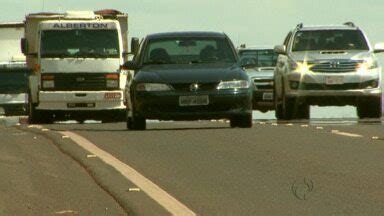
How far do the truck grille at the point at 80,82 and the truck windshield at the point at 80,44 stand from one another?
0.63 m

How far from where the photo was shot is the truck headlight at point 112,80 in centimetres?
3366

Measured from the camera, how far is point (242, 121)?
23.3 m

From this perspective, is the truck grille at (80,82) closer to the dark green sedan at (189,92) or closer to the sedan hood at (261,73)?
the sedan hood at (261,73)

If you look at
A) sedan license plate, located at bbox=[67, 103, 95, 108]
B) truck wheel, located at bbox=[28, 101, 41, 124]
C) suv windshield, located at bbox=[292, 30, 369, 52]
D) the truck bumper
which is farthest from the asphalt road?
truck wheel, located at bbox=[28, 101, 41, 124]

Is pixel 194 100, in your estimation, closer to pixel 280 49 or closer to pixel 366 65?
pixel 280 49

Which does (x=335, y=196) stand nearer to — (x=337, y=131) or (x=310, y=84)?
(x=337, y=131)

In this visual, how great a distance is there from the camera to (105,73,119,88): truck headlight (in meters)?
33.7

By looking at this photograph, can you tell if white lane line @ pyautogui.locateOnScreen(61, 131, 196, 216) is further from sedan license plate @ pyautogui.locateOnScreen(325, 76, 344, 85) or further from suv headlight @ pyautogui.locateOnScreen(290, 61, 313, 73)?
sedan license plate @ pyautogui.locateOnScreen(325, 76, 344, 85)

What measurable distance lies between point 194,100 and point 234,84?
2.24ft

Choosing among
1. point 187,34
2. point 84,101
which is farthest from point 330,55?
point 84,101

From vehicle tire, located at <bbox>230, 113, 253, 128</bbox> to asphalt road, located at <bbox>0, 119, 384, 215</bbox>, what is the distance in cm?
133

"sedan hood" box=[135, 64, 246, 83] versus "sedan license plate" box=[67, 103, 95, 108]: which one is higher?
"sedan hood" box=[135, 64, 246, 83]

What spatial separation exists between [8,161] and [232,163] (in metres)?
2.53

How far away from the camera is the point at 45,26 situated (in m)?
32.7
